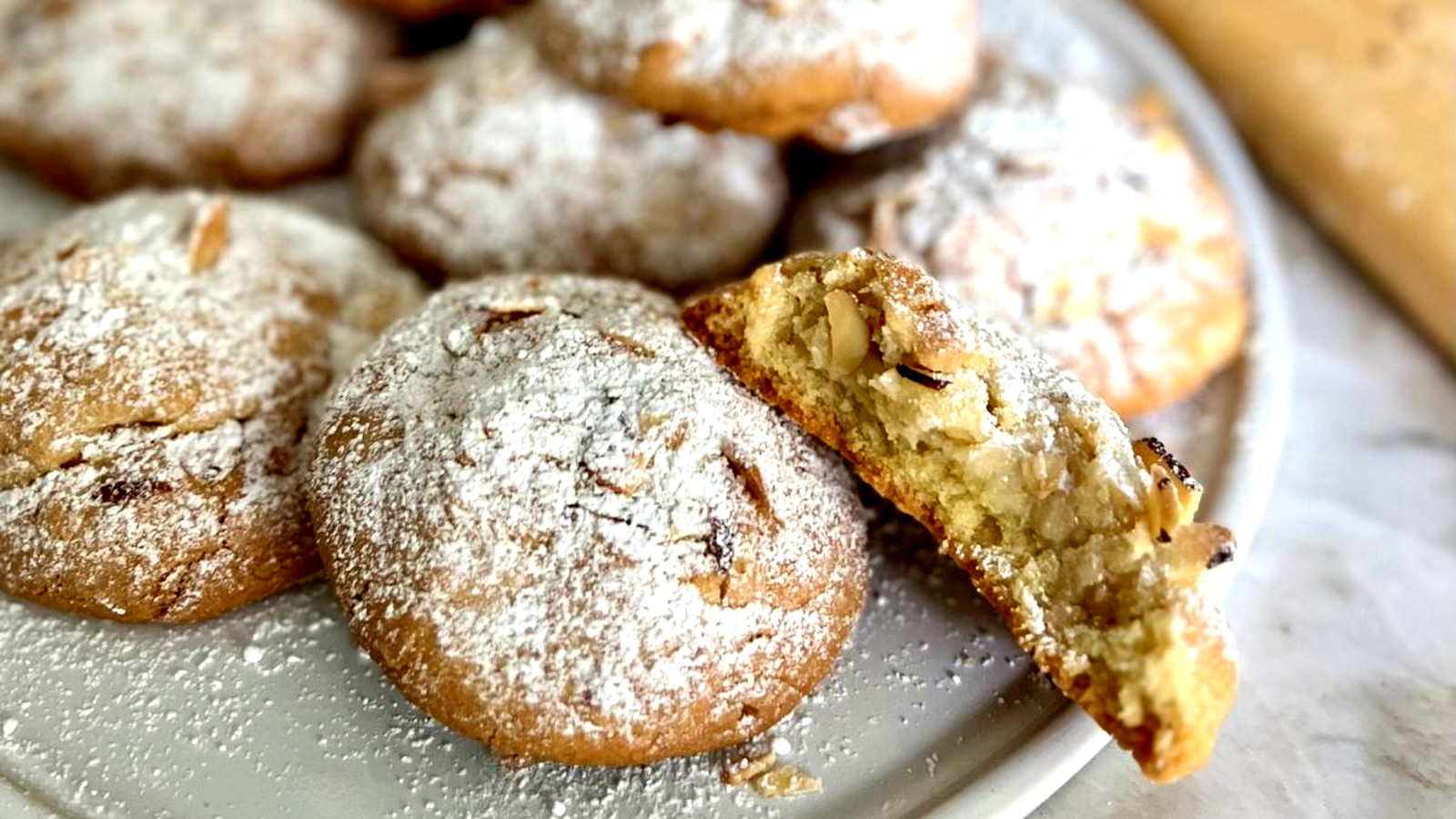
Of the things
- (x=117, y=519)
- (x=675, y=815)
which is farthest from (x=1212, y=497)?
(x=117, y=519)

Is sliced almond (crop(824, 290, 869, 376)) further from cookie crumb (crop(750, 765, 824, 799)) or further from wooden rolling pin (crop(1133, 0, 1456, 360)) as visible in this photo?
wooden rolling pin (crop(1133, 0, 1456, 360))

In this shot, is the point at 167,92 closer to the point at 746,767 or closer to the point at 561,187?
the point at 561,187

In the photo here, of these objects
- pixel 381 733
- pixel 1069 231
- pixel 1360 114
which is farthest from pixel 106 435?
pixel 1360 114

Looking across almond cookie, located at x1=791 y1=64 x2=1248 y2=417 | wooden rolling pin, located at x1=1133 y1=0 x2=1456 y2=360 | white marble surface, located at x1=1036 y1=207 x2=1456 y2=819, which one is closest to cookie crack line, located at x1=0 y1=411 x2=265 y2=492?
almond cookie, located at x1=791 y1=64 x2=1248 y2=417

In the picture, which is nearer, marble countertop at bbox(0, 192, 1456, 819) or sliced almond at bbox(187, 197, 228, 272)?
marble countertop at bbox(0, 192, 1456, 819)

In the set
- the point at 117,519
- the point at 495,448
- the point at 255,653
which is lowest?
the point at 255,653

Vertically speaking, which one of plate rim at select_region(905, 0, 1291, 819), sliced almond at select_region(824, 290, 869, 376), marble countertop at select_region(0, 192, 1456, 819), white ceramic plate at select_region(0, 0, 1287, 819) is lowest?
marble countertop at select_region(0, 192, 1456, 819)

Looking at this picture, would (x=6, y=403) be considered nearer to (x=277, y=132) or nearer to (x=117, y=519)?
(x=117, y=519)

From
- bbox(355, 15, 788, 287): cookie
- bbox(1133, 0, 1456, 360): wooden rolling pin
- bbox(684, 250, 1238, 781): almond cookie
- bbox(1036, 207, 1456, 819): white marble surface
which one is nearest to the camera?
bbox(684, 250, 1238, 781): almond cookie
